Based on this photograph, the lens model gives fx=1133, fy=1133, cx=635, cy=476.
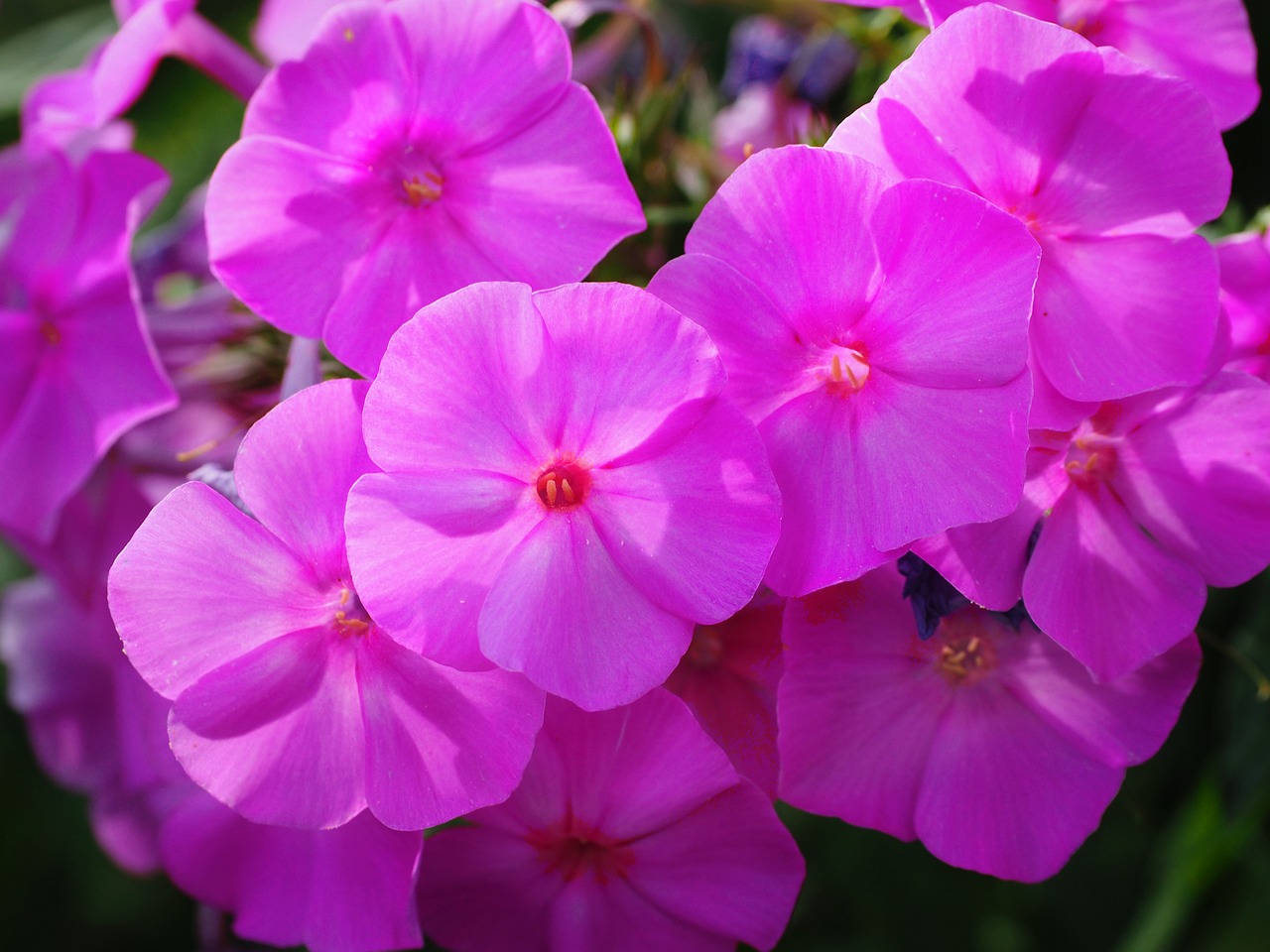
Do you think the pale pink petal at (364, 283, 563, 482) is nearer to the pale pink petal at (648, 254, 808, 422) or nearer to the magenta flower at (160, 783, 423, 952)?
the pale pink petal at (648, 254, 808, 422)

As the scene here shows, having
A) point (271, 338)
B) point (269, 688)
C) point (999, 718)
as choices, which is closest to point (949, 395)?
point (999, 718)

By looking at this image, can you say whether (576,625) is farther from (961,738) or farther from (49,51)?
(49,51)

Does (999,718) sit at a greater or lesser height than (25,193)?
lesser

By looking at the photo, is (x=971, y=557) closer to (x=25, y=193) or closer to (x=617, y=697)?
(x=617, y=697)

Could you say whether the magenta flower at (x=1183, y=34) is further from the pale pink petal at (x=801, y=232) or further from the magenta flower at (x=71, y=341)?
the magenta flower at (x=71, y=341)

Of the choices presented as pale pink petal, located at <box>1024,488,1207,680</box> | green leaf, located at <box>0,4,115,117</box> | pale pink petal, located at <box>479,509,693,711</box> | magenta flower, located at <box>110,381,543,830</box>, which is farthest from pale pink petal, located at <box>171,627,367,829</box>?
green leaf, located at <box>0,4,115,117</box>
